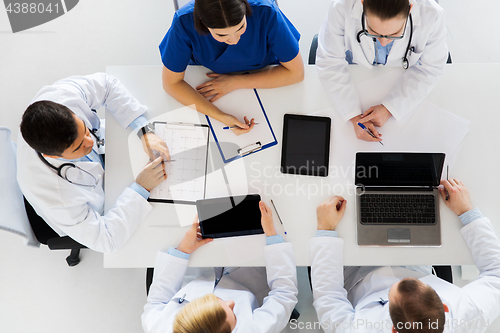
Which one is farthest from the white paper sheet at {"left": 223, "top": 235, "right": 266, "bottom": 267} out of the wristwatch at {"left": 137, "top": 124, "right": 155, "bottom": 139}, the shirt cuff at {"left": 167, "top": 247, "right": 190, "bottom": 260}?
the wristwatch at {"left": 137, "top": 124, "right": 155, "bottom": 139}

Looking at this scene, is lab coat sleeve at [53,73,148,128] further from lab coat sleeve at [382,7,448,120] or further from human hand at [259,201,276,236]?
lab coat sleeve at [382,7,448,120]

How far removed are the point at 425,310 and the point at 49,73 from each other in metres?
2.39

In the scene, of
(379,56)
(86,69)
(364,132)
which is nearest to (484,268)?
(364,132)

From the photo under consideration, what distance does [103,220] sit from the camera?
1.33m

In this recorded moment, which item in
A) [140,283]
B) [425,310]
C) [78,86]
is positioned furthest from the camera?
[140,283]

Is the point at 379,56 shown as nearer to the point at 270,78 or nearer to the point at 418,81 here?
the point at 418,81

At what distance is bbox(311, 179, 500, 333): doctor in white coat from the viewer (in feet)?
3.79

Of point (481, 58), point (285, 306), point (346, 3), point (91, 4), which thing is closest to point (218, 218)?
point (285, 306)

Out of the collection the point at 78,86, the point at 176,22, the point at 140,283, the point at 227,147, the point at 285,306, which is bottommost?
the point at 140,283

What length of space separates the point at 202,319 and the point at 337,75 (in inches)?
41.1

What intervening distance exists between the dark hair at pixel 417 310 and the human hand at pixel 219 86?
98 centimetres

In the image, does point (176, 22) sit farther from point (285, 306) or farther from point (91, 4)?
point (91, 4)

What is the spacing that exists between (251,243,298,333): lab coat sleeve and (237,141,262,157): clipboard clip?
383 millimetres

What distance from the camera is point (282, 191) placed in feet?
4.52
